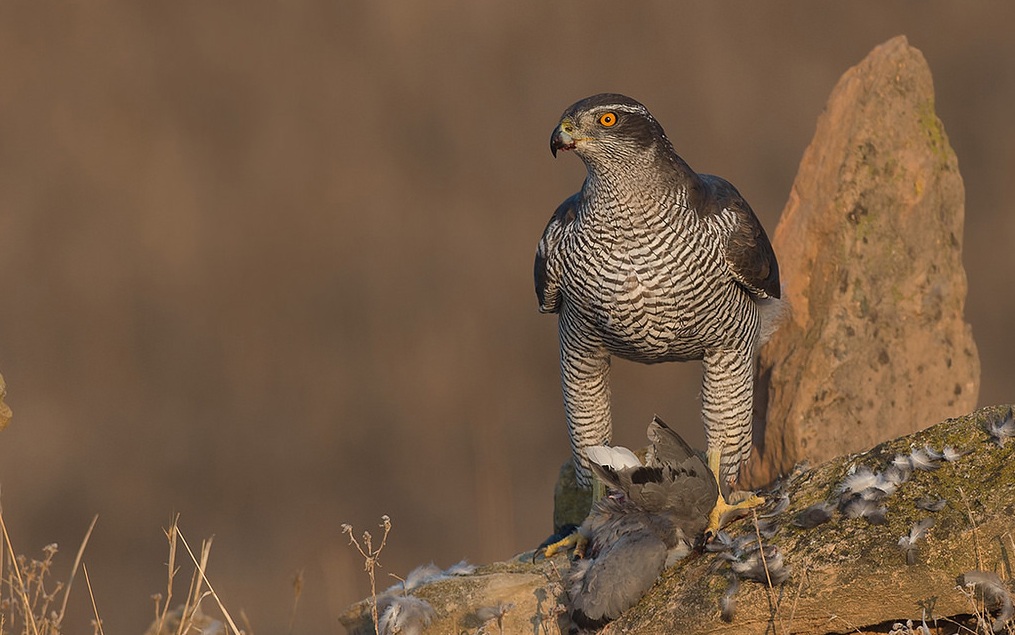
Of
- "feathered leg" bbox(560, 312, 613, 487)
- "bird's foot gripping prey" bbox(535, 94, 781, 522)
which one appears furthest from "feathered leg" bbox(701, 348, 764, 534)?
"feathered leg" bbox(560, 312, 613, 487)

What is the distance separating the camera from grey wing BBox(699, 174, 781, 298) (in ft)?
16.6

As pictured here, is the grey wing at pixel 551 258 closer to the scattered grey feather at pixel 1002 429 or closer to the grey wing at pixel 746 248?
the grey wing at pixel 746 248

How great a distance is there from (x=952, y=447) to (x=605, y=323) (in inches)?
44.1

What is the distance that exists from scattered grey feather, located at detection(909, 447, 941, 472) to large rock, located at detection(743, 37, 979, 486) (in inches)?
55.8

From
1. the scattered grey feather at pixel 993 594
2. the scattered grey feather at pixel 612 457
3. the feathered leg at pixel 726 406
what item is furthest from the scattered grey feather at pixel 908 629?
the feathered leg at pixel 726 406

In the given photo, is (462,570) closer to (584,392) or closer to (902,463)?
(584,392)

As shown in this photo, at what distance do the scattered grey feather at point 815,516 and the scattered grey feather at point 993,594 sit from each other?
480mm

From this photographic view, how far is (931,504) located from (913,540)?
17cm

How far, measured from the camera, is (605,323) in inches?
195

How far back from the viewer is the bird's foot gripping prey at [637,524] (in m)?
4.48

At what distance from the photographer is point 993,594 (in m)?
3.93

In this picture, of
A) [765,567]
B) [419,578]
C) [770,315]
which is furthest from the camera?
[770,315]

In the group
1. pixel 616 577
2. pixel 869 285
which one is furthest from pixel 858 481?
pixel 869 285

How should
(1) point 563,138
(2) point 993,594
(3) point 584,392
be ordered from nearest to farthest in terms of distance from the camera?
(2) point 993,594 < (1) point 563,138 < (3) point 584,392
